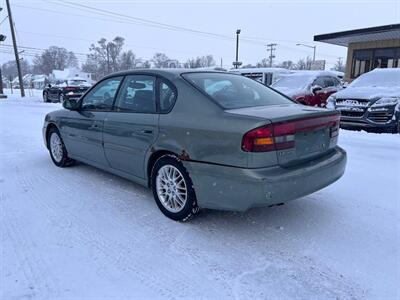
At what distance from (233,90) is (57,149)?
3214 mm

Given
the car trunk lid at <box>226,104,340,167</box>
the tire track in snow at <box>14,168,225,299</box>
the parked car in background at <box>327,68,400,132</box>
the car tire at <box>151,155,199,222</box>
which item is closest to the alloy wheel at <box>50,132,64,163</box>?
the tire track in snow at <box>14,168,225,299</box>

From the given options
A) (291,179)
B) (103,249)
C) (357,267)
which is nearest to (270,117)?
(291,179)

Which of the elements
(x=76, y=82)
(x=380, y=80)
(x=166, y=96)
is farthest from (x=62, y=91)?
(x=166, y=96)

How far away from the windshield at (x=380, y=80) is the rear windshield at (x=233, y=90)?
264 inches

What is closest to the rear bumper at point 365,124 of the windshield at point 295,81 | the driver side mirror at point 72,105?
the windshield at point 295,81

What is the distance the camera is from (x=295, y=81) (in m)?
12.4

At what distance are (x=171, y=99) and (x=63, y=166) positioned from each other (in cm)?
275

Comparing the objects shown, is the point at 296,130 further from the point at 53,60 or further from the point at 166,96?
the point at 53,60

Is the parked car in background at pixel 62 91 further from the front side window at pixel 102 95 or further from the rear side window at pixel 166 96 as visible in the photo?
the rear side window at pixel 166 96

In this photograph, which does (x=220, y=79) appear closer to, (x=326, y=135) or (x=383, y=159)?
(x=326, y=135)

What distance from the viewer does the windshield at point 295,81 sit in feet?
39.3

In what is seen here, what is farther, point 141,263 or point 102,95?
point 102,95

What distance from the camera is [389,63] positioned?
64.2ft

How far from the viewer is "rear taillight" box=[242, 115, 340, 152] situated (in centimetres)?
276
